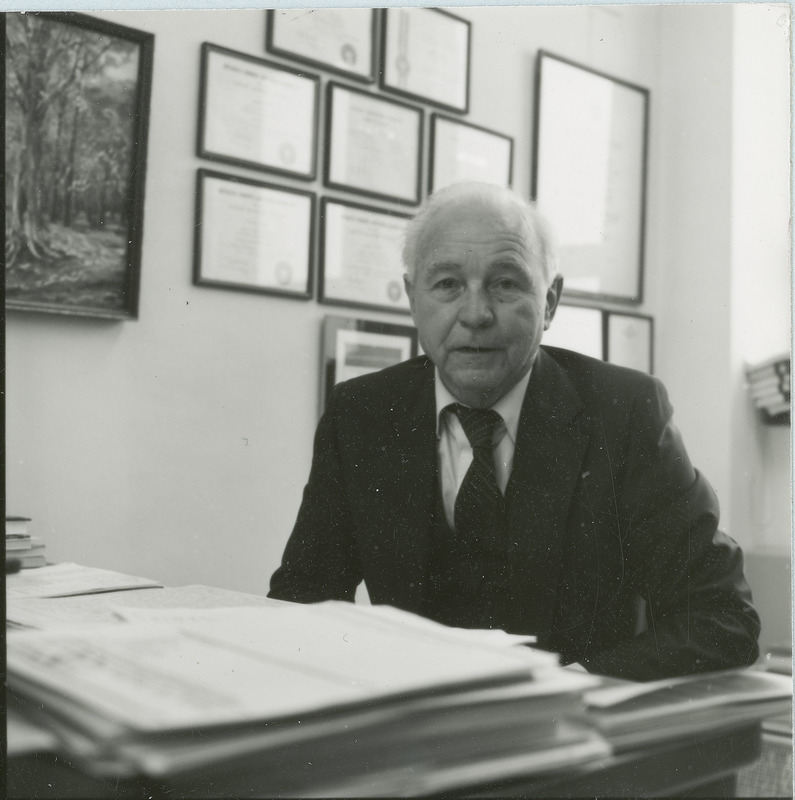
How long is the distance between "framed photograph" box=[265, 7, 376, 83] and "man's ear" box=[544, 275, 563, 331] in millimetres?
392

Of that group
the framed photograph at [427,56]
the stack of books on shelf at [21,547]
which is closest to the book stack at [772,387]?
the framed photograph at [427,56]

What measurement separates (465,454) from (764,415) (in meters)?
0.39

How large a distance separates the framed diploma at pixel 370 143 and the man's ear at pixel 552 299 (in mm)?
221

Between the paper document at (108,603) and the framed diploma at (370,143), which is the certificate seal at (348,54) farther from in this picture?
the paper document at (108,603)

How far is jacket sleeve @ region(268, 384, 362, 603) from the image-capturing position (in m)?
0.99

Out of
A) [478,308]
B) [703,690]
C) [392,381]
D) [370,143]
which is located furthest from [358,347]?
[703,690]

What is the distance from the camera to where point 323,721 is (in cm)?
73

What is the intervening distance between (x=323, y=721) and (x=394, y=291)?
1.68ft

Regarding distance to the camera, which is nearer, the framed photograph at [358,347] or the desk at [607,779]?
the desk at [607,779]

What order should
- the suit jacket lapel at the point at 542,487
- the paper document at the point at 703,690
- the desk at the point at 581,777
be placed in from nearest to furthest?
the desk at the point at 581,777, the paper document at the point at 703,690, the suit jacket lapel at the point at 542,487

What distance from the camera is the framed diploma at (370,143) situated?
1016mm

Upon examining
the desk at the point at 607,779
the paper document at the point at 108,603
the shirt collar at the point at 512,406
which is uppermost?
the shirt collar at the point at 512,406

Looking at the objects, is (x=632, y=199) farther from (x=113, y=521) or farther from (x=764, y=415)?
(x=113, y=521)

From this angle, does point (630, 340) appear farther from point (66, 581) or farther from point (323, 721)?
point (66, 581)
